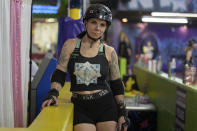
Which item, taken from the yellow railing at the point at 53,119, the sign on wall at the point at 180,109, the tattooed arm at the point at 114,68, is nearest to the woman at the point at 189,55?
the sign on wall at the point at 180,109

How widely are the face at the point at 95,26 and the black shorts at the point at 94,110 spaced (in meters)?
0.55

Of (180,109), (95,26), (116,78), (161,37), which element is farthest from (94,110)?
(161,37)

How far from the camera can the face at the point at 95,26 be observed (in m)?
2.53

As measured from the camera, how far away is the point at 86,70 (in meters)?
2.52

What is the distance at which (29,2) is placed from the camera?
99.3 inches

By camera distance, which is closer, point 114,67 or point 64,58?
point 64,58

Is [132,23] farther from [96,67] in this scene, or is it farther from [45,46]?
[96,67]

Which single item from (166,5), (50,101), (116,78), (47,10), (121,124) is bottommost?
(121,124)

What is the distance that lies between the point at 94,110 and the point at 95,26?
0.72m

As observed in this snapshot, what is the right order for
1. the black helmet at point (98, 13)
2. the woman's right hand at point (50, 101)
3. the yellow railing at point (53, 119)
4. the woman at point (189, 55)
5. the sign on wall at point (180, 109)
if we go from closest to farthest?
the yellow railing at point (53, 119)
the woman's right hand at point (50, 101)
the black helmet at point (98, 13)
the sign on wall at point (180, 109)
the woman at point (189, 55)

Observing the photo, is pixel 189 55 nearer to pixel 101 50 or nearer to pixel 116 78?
pixel 116 78

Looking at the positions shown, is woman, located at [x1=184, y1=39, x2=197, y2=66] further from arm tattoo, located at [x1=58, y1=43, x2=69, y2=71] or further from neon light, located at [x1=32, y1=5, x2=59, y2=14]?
neon light, located at [x1=32, y1=5, x2=59, y2=14]

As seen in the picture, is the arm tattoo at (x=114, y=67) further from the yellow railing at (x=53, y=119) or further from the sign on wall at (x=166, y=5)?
the sign on wall at (x=166, y=5)

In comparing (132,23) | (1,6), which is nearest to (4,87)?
(1,6)
